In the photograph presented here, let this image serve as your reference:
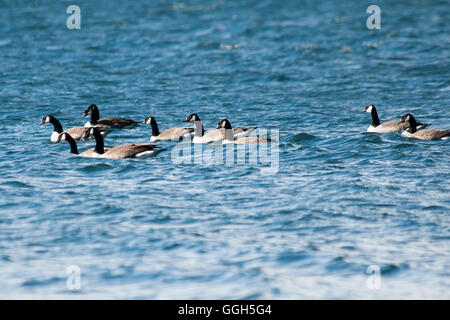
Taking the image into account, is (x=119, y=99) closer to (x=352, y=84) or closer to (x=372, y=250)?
(x=352, y=84)

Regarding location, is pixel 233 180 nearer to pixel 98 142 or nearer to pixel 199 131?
pixel 98 142

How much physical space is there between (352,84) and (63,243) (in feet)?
66.9

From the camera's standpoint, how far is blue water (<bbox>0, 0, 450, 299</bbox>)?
12523 millimetres

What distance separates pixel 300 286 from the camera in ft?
39.5

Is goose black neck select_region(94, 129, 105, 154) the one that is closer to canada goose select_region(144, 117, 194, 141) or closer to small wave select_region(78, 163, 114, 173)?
small wave select_region(78, 163, 114, 173)

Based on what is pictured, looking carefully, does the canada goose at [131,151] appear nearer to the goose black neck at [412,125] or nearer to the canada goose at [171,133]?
the canada goose at [171,133]

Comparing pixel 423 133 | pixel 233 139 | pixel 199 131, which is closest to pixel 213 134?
pixel 199 131

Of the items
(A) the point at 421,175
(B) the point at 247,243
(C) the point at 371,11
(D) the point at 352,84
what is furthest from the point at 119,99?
(C) the point at 371,11

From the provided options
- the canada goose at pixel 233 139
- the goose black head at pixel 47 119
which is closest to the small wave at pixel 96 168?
the canada goose at pixel 233 139

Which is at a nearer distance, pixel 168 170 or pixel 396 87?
pixel 168 170

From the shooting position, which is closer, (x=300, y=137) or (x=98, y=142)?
(x=98, y=142)

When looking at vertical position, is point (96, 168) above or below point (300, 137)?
below

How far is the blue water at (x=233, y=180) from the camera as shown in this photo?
493 inches

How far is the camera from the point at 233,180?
1819 centimetres
